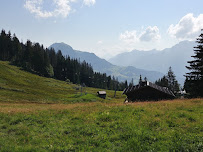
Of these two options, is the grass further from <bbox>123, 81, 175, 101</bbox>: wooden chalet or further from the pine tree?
the pine tree

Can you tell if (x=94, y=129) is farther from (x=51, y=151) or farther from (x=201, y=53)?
(x=201, y=53)

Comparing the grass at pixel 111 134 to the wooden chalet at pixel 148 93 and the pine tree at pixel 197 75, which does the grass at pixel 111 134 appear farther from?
the pine tree at pixel 197 75

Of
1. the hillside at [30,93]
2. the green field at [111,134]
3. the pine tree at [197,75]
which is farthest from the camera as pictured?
the hillside at [30,93]

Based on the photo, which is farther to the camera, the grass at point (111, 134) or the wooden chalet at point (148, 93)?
the wooden chalet at point (148, 93)

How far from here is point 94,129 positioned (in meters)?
11.6

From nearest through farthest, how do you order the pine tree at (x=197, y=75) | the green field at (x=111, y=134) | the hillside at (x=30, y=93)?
1. the green field at (x=111, y=134)
2. the pine tree at (x=197, y=75)
3. the hillside at (x=30, y=93)

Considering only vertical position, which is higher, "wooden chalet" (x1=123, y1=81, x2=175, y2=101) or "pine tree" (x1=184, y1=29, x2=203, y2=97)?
"pine tree" (x1=184, y1=29, x2=203, y2=97)

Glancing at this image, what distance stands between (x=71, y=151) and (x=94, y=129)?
3220 mm

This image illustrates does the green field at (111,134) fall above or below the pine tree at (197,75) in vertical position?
below

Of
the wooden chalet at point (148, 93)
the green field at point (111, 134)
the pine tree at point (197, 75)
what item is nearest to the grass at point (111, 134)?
the green field at point (111, 134)

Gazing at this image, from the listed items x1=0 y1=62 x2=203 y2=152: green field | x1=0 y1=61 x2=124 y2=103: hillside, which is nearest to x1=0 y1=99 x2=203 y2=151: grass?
x1=0 y1=62 x2=203 y2=152: green field

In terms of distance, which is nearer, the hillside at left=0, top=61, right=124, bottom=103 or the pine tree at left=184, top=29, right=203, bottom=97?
the pine tree at left=184, top=29, right=203, bottom=97

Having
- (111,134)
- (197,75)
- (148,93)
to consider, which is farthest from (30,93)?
(111,134)

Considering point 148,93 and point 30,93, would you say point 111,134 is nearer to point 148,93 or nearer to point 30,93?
point 148,93
